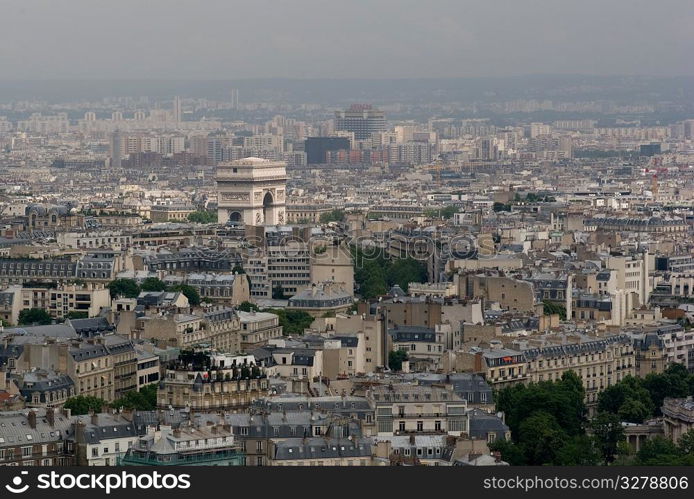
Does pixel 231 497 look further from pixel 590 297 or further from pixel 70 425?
pixel 590 297

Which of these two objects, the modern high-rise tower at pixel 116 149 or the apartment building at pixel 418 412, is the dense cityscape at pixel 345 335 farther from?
the modern high-rise tower at pixel 116 149

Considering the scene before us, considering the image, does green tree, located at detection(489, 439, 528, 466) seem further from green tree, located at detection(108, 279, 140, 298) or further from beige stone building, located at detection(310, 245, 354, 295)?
beige stone building, located at detection(310, 245, 354, 295)

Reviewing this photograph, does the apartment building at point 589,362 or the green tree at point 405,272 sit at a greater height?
the apartment building at point 589,362

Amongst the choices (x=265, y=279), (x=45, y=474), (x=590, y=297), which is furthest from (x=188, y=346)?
(x=45, y=474)

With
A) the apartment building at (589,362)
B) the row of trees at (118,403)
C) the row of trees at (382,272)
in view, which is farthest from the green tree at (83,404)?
the row of trees at (382,272)

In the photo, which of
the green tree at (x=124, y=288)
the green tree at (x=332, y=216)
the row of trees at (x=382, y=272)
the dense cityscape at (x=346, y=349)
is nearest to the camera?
the dense cityscape at (x=346, y=349)

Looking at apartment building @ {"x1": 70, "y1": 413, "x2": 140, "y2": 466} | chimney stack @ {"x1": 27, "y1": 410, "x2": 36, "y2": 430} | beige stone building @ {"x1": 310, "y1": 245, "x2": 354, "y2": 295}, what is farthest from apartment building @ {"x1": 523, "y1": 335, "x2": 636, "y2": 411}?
beige stone building @ {"x1": 310, "y1": 245, "x2": 354, "y2": 295}

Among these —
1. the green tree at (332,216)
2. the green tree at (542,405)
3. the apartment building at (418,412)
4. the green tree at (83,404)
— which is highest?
the apartment building at (418,412)

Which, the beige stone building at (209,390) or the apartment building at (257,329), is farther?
the apartment building at (257,329)

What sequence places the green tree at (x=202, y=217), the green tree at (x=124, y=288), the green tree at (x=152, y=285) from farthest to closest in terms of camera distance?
the green tree at (x=202, y=217)
the green tree at (x=152, y=285)
the green tree at (x=124, y=288)
